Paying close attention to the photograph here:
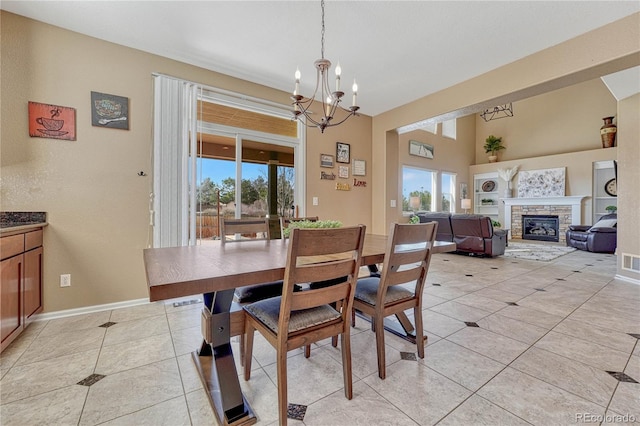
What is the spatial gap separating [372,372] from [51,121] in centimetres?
347

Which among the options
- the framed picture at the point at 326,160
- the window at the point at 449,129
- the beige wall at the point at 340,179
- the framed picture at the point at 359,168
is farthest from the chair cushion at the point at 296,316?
the window at the point at 449,129

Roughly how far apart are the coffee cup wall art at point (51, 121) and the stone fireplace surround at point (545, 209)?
1057cm

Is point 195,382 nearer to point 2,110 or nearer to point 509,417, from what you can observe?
point 509,417

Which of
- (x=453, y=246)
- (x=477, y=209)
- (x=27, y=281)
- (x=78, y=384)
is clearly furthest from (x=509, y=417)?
(x=477, y=209)

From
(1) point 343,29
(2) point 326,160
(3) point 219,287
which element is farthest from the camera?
(2) point 326,160

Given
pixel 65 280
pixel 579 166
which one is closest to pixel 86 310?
pixel 65 280

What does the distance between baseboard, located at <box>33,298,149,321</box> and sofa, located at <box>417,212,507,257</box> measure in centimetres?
559

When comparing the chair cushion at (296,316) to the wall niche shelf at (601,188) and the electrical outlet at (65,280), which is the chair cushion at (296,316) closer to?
the electrical outlet at (65,280)

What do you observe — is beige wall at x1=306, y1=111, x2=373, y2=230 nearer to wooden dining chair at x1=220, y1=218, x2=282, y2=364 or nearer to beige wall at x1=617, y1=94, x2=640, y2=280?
wooden dining chair at x1=220, y1=218, x2=282, y2=364

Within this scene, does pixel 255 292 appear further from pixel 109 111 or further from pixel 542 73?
pixel 542 73

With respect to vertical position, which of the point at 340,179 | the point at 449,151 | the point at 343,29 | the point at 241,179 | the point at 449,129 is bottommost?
the point at 241,179

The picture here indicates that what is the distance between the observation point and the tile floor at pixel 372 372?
4.36ft

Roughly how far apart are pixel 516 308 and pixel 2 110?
5.13 metres

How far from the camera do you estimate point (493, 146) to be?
9258 mm
